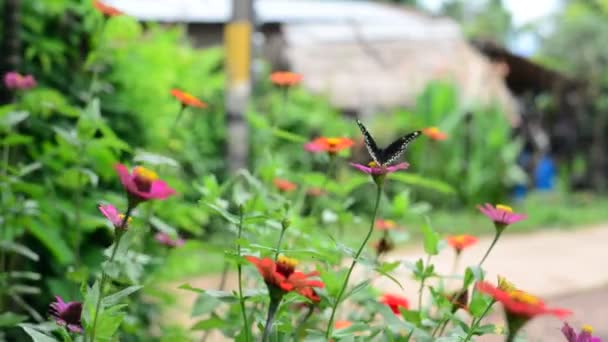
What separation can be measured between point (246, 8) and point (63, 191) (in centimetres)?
310

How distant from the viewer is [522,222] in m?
8.04

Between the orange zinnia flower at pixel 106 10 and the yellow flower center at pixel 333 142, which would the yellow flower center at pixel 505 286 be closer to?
the yellow flower center at pixel 333 142

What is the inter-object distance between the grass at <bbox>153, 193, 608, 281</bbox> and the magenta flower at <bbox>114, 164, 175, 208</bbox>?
3854 mm

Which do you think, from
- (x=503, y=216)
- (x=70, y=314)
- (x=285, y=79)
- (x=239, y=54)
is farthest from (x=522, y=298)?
(x=239, y=54)

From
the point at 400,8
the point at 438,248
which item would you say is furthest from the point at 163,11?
the point at 438,248

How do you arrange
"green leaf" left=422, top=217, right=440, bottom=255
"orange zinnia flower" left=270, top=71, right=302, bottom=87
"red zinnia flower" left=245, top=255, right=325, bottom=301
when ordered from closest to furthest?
1. "red zinnia flower" left=245, top=255, right=325, bottom=301
2. "green leaf" left=422, top=217, right=440, bottom=255
3. "orange zinnia flower" left=270, top=71, right=302, bottom=87

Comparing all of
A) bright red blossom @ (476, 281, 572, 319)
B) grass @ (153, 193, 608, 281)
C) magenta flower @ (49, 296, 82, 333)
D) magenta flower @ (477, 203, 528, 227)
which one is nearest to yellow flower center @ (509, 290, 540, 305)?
bright red blossom @ (476, 281, 572, 319)

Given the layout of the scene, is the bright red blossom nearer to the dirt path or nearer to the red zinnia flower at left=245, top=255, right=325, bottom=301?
the red zinnia flower at left=245, top=255, right=325, bottom=301

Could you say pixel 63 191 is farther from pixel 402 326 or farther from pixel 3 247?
pixel 402 326

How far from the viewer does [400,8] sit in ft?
57.7

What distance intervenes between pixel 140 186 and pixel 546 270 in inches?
196

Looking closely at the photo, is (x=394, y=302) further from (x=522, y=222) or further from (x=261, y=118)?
(x=522, y=222)

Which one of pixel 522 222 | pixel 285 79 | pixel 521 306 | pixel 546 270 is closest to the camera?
pixel 521 306

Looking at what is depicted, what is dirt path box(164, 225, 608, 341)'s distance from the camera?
436 centimetres
